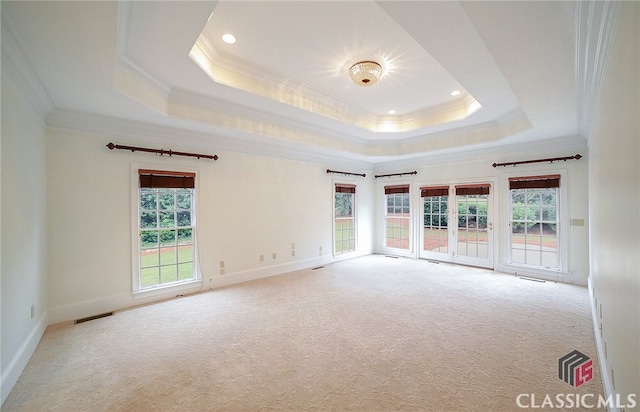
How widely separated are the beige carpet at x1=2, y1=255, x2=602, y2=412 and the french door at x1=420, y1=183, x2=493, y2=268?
1.66 meters

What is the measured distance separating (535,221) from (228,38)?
5833mm

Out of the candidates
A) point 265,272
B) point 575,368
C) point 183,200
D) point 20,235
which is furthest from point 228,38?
point 575,368

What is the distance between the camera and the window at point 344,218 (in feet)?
21.3

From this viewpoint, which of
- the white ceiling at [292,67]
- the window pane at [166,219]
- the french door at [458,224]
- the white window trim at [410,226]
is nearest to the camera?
the white ceiling at [292,67]

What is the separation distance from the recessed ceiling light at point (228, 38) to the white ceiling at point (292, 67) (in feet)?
0.20

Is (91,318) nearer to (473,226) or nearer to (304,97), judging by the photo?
(304,97)

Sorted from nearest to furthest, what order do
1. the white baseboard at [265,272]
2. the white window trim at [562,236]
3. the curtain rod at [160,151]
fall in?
the curtain rod at [160,151] → the white baseboard at [265,272] → the white window trim at [562,236]

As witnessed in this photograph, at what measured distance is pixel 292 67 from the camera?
126 inches

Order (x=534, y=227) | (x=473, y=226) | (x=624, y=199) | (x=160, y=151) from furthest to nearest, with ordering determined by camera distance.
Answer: (x=473, y=226) → (x=534, y=227) → (x=160, y=151) → (x=624, y=199)

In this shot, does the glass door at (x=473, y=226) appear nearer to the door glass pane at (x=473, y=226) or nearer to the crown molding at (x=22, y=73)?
the door glass pane at (x=473, y=226)

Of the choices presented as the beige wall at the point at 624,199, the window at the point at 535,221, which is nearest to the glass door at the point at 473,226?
the window at the point at 535,221

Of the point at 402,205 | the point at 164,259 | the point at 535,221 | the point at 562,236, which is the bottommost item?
the point at 164,259

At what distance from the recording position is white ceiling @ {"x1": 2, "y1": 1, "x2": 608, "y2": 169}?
181 centimetres

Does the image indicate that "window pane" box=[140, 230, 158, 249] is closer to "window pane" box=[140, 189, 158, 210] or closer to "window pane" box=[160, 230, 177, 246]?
"window pane" box=[160, 230, 177, 246]
